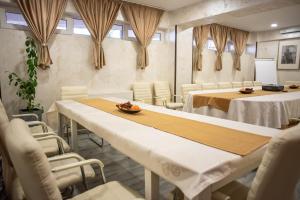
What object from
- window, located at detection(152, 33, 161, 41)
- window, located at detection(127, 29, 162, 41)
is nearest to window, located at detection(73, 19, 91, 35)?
window, located at detection(127, 29, 162, 41)

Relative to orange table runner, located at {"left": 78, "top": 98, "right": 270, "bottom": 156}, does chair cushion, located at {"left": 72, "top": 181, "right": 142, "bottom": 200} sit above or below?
below

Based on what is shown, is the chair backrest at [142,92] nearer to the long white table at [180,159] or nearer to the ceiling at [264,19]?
the ceiling at [264,19]

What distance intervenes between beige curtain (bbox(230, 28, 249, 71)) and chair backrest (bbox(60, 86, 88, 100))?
5826 mm

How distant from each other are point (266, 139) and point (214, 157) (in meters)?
0.51

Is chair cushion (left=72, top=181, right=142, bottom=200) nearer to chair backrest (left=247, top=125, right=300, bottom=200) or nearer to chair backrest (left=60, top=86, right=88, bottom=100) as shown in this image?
chair backrest (left=247, top=125, right=300, bottom=200)

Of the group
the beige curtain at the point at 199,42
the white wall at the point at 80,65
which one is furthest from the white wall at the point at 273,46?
the white wall at the point at 80,65

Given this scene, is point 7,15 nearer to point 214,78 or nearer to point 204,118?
point 204,118

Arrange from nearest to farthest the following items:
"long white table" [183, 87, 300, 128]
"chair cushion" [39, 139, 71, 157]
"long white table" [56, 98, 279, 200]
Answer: "long white table" [56, 98, 279, 200] < "chair cushion" [39, 139, 71, 157] < "long white table" [183, 87, 300, 128]

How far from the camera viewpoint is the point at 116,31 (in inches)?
192

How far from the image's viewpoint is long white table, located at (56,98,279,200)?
3.15ft

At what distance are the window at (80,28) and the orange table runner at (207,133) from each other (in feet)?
9.51

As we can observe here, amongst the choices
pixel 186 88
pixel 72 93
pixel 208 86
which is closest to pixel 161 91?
pixel 186 88

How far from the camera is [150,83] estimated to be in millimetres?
5352

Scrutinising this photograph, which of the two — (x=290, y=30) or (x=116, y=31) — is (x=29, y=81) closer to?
(x=116, y=31)
